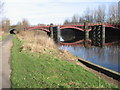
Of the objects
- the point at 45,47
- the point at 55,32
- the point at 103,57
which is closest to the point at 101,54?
the point at 103,57

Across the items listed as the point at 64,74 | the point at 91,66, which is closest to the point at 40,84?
the point at 64,74

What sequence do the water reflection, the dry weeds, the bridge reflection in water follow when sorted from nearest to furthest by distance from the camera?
the water reflection
the bridge reflection in water
the dry weeds

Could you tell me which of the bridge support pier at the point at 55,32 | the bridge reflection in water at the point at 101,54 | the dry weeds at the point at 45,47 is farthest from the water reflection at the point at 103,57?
the bridge support pier at the point at 55,32

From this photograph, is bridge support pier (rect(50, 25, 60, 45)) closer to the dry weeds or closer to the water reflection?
the dry weeds

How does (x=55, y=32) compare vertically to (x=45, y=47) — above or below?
above

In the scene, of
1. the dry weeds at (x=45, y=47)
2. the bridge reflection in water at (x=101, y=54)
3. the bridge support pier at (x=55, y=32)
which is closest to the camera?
the bridge reflection in water at (x=101, y=54)

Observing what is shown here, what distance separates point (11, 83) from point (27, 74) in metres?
1.36

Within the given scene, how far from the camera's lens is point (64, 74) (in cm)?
870

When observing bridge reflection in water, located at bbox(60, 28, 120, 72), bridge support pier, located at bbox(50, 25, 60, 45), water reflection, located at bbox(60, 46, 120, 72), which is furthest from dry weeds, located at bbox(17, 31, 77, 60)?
bridge support pier, located at bbox(50, 25, 60, 45)

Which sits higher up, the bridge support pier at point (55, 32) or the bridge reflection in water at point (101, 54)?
the bridge support pier at point (55, 32)

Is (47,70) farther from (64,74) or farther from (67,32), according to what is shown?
(67,32)

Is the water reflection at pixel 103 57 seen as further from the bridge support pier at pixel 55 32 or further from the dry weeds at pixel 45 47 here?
the bridge support pier at pixel 55 32

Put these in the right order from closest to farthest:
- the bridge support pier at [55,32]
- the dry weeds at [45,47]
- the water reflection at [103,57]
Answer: the water reflection at [103,57], the dry weeds at [45,47], the bridge support pier at [55,32]

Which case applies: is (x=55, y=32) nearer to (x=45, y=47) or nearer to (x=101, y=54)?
(x=101, y=54)
